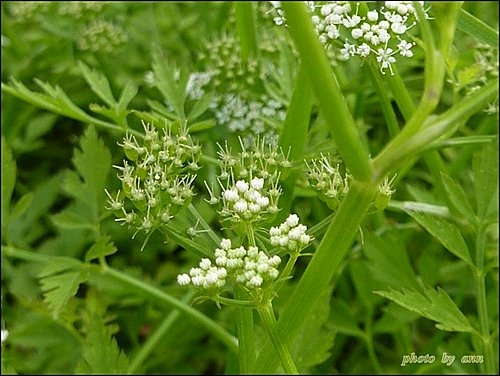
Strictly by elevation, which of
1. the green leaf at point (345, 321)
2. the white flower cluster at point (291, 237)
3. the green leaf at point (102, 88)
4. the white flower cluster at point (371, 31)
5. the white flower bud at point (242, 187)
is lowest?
the green leaf at point (345, 321)

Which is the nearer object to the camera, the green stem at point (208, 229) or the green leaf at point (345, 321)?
the green stem at point (208, 229)

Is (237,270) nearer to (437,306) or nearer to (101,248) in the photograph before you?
(437,306)

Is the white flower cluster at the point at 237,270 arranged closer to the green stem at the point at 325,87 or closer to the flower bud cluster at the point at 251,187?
the flower bud cluster at the point at 251,187

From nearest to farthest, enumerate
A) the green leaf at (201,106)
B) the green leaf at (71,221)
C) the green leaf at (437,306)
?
the green leaf at (437,306) < the green leaf at (201,106) < the green leaf at (71,221)

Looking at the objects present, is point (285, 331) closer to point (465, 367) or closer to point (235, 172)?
point (235, 172)

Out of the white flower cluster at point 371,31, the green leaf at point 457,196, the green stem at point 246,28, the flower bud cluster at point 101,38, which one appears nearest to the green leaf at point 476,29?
the white flower cluster at point 371,31

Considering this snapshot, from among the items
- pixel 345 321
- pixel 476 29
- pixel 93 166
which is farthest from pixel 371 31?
pixel 345 321

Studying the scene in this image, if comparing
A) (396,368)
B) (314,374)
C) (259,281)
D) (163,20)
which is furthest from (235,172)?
(163,20)
